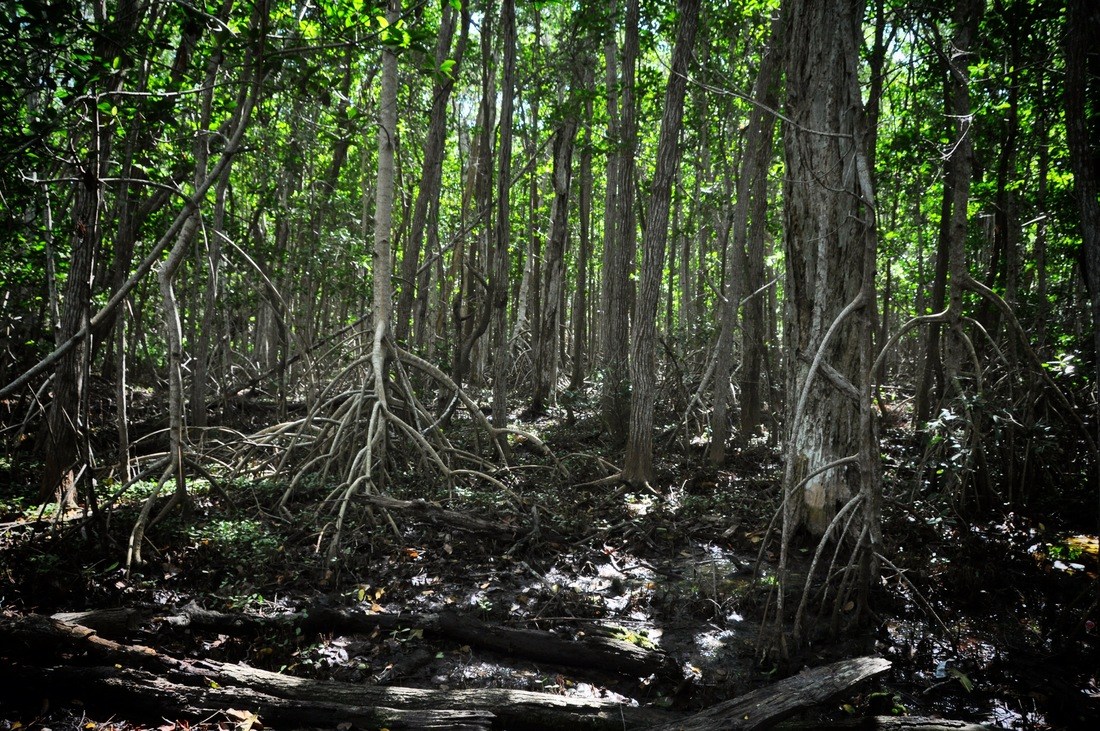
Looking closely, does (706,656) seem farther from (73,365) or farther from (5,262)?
(5,262)

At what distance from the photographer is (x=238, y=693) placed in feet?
9.84

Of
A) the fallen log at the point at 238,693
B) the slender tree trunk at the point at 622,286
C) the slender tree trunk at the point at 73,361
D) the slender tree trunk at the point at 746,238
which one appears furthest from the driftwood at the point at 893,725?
the slender tree trunk at the point at 622,286

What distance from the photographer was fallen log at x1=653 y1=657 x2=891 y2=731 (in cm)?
276

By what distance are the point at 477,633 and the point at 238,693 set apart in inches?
52.4

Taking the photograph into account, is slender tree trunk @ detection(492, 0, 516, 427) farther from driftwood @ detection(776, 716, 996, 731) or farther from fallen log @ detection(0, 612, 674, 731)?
driftwood @ detection(776, 716, 996, 731)

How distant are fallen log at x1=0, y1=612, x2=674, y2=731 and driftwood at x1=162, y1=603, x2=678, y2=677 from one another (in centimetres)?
45

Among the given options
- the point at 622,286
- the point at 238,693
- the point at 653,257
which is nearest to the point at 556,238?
the point at 622,286

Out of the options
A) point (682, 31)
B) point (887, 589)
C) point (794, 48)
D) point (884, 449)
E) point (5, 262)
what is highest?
point (682, 31)

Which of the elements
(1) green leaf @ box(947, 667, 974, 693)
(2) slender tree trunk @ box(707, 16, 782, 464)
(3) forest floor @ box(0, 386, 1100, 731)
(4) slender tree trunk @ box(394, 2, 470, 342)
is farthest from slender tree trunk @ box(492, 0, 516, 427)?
(1) green leaf @ box(947, 667, 974, 693)

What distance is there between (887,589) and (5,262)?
923 cm

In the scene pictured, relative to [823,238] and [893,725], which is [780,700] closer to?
[893,725]

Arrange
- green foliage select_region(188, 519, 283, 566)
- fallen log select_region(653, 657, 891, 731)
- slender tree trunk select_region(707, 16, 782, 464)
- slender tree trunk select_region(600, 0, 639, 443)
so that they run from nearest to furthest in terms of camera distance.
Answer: fallen log select_region(653, 657, 891, 731)
green foliage select_region(188, 519, 283, 566)
slender tree trunk select_region(707, 16, 782, 464)
slender tree trunk select_region(600, 0, 639, 443)

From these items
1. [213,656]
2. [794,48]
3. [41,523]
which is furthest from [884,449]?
[41,523]

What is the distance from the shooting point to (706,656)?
3762 millimetres
